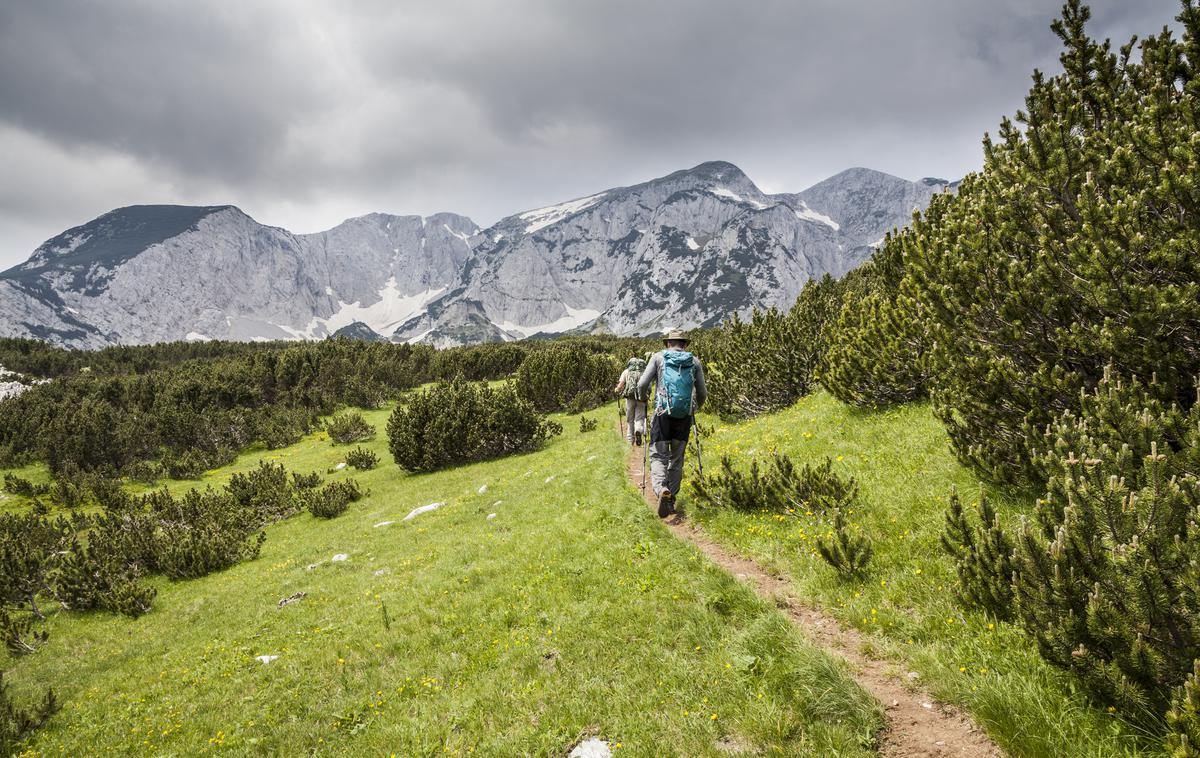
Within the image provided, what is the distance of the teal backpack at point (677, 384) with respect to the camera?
34.9 ft

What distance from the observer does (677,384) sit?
10.7 m

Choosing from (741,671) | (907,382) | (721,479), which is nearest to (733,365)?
(907,382)

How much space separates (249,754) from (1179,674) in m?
9.65

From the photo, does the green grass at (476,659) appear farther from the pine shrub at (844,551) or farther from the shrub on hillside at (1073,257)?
the shrub on hillside at (1073,257)

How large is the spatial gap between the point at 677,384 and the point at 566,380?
2968cm

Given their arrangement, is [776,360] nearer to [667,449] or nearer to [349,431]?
[667,449]

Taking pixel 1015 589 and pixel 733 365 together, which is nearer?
pixel 1015 589

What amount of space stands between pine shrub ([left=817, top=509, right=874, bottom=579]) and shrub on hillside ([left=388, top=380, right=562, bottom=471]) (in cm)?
2355

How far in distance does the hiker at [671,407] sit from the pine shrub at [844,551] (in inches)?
165

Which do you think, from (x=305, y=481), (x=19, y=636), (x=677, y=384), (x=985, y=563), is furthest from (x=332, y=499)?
(x=985, y=563)

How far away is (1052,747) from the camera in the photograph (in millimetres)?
3715

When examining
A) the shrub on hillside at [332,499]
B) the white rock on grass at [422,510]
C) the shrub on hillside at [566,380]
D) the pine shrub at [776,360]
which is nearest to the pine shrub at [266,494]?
the shrub on hillside at [332,499]

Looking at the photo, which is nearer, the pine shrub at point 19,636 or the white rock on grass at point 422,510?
the pine shrub at point 19,636

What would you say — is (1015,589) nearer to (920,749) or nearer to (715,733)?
(920,749)
